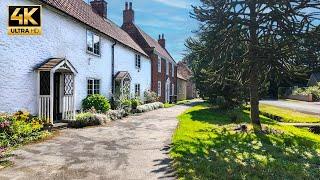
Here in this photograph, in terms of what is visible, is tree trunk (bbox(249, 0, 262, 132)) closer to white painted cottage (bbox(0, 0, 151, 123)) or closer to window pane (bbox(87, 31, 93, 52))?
white painted cottage (bbox(0, 0, 151, 123))

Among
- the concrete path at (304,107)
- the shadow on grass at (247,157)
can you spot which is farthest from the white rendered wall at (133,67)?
the concrete path at (304,107)

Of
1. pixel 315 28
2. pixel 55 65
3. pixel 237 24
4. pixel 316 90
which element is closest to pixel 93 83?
pixel 55 65

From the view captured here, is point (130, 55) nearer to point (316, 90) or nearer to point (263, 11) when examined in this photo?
point (263, 11)

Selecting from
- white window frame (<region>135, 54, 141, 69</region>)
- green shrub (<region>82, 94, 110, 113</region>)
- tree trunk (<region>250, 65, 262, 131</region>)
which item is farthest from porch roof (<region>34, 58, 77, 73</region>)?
white window frame (<region>135, 54, 141, 69</region>)

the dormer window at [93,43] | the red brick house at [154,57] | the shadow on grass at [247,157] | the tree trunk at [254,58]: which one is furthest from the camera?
the red brick house at [154,57]

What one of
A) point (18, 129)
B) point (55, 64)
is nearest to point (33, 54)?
point (55, 64)

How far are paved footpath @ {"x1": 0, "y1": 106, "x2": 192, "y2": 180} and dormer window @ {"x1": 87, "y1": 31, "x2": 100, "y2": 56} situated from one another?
8304 millimetres

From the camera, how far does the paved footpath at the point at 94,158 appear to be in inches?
304

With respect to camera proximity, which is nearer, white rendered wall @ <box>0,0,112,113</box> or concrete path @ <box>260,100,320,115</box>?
white rendered wall @ <box>0,0,112,113</box>

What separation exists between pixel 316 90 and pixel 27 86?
163 feet

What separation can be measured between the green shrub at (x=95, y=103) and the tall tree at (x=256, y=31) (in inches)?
297

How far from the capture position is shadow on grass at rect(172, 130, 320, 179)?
8.08 m

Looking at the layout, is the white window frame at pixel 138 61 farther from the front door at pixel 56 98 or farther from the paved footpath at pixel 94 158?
the paved footpath at pixel 94 158

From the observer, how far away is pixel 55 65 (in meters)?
15.1
